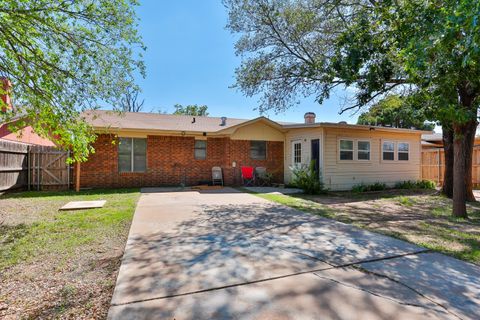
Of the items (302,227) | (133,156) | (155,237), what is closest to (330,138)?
(302,227)

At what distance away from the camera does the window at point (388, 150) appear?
13945 mm

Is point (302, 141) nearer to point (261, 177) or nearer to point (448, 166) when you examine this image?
point (261, 177)

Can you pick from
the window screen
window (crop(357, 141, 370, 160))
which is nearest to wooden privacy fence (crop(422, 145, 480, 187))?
window (crop(357, 141, 370, 160))

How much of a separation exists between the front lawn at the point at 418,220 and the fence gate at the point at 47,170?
8.68m

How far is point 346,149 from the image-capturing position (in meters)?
12.9

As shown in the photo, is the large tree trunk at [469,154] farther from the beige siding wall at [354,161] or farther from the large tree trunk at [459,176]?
the beige siding wall at [354,161]

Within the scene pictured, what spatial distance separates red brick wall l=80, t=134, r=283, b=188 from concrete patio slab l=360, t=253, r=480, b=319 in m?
10.5

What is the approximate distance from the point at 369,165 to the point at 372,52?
7707 mm

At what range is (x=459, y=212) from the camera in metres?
6.91

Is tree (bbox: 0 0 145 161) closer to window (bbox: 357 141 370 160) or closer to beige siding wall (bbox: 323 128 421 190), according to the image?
beige siding wall (bbox: 323 128 421 190)

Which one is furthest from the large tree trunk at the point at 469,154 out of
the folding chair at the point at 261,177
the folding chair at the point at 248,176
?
the folding chair at the point at 248,176

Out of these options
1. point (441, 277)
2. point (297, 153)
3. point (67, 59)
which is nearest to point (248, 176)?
point (297, 153)

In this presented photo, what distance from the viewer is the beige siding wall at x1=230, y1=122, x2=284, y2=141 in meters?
13.8

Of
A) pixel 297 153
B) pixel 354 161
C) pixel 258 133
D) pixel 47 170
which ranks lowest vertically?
pixel 47 170
